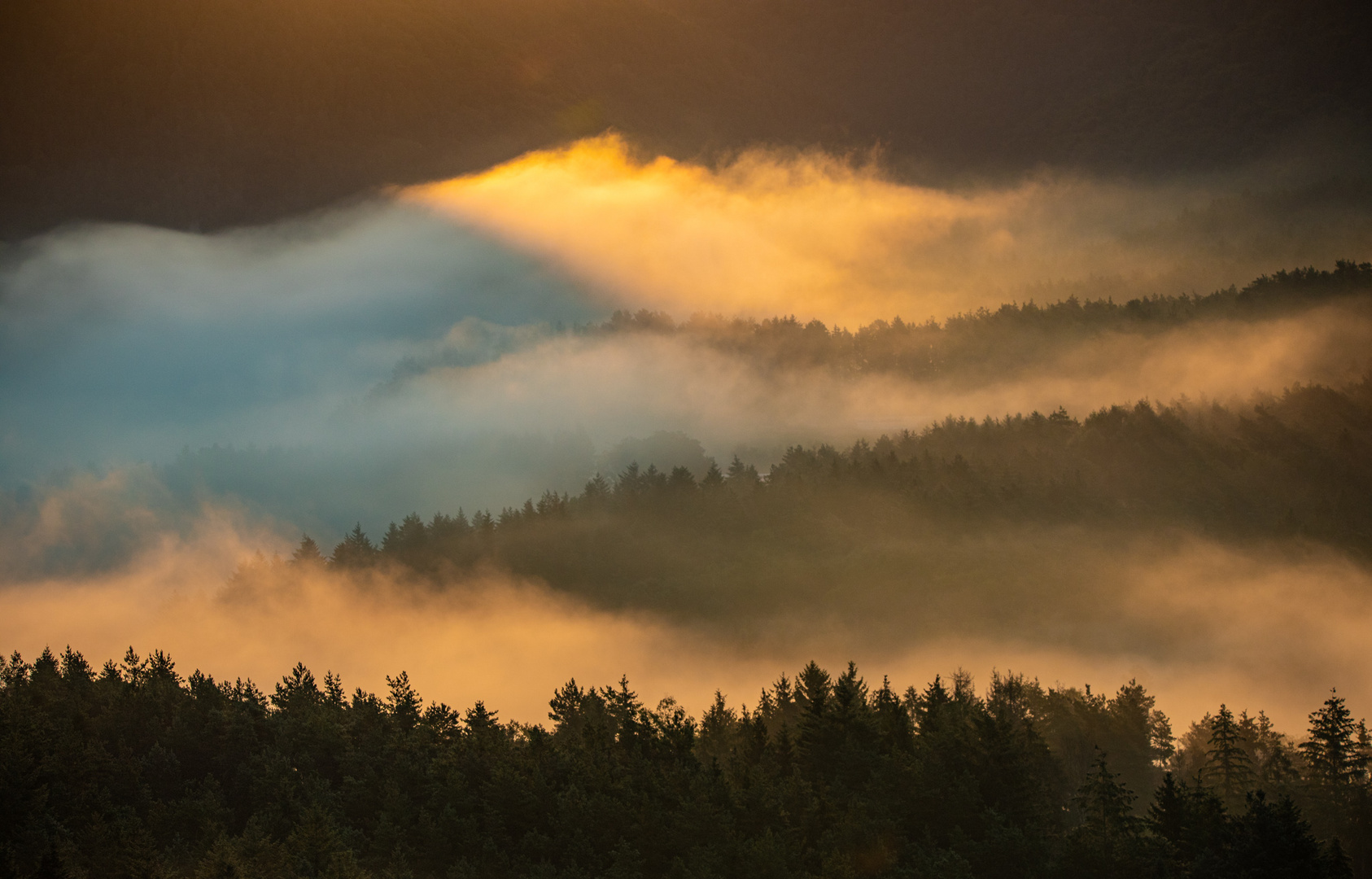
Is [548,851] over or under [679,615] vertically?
under

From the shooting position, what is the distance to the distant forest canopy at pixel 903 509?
16462 centimetres

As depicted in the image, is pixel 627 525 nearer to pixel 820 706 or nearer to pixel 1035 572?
pixel 1035 572

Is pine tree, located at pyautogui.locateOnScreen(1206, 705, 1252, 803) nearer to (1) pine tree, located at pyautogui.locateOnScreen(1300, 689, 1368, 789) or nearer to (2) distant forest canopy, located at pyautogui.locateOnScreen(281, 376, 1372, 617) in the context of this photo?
(1) pine tree, located at pyautogui.locateOnScreen(1300, 689, 1368, 789)

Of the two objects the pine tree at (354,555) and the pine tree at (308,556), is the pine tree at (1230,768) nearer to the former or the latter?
the pine tree at (354,555)

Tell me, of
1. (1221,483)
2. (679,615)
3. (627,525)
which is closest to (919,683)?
(679,615)

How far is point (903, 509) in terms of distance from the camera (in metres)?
164

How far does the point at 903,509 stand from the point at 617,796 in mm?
115233

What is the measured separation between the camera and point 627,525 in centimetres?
17125

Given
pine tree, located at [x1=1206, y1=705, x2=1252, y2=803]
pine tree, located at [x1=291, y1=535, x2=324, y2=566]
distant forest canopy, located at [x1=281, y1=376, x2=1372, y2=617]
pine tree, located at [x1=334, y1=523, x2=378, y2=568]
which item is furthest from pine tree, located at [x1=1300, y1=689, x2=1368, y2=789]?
pine tree, located at [x1=291, y1=535, x2=324, y2=566]

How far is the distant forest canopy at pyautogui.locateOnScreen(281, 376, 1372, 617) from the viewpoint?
540ft

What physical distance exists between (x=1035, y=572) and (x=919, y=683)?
28.8 meters

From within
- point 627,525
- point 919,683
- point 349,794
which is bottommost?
point 349,794

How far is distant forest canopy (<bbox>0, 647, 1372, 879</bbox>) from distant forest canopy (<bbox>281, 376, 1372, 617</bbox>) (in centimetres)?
9482

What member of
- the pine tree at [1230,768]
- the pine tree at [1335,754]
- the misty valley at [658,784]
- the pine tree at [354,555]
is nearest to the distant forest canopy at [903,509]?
the pine tree at [354,555]
